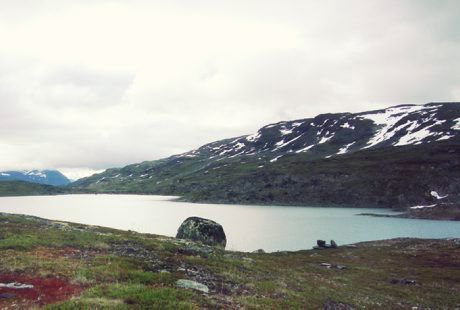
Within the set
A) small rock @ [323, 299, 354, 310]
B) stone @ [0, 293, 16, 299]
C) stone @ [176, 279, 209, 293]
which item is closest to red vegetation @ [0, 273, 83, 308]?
stone @ [0, 293, 16, 299]

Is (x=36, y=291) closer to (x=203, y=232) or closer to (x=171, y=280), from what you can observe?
(x=171, y=280)

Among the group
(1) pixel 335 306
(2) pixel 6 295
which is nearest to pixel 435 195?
(1) pixel 335 306

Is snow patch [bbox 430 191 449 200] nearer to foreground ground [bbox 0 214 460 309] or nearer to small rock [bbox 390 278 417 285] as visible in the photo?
foreground ground [bbox 0 214 460 309]

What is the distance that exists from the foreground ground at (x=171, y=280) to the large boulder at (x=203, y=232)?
17.2m

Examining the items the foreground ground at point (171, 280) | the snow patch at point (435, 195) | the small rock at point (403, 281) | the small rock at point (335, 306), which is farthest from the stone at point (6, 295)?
the snow patch at point (435, 195)

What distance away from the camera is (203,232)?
62.9m

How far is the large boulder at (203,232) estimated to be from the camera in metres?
62.5

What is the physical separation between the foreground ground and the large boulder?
17.2 m

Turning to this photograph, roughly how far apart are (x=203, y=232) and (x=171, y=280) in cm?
3864

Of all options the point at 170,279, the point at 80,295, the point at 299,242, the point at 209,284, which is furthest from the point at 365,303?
the point at 299,242

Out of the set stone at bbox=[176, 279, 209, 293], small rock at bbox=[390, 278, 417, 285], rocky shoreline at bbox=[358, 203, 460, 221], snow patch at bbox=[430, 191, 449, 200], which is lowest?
small rock at bbox=[390, 278, 417, 285]

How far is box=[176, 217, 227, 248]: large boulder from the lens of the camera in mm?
62469

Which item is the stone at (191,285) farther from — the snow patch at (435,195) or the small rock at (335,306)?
the snow patch at (435,195)

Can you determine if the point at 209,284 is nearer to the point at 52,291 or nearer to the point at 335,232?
the point at 52,291
